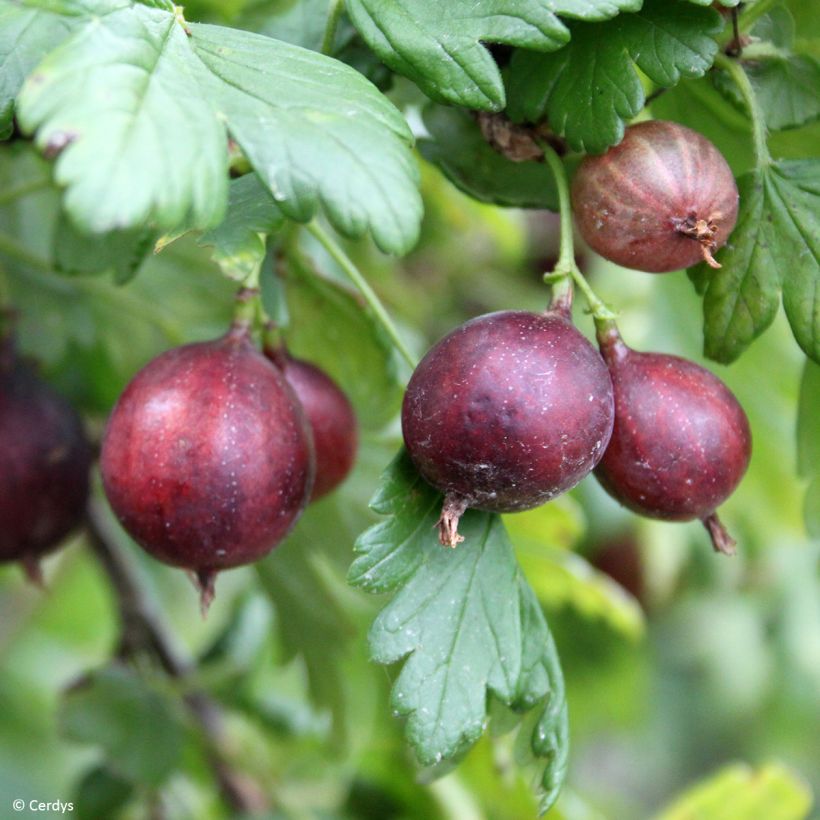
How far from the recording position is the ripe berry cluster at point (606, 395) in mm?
859

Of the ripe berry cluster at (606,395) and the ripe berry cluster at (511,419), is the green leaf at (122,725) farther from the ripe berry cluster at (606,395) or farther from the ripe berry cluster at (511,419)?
the ripe berry cluster at (606,395)

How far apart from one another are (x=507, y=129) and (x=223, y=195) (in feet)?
1.25

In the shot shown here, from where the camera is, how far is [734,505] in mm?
2242

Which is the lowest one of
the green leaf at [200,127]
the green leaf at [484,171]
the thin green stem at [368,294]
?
the thin green stem at [368,294]

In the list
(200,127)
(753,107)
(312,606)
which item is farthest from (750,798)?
(200,127)

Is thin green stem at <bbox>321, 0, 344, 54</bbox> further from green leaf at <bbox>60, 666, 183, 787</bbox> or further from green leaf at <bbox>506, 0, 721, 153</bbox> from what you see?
green leaf at <bbox>60, 666, 183, 787</bbox>

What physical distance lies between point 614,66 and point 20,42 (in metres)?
0.48

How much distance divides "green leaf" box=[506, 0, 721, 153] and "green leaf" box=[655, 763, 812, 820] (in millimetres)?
1210

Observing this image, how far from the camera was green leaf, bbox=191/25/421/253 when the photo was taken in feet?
2.65

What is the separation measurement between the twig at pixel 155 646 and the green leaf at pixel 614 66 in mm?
1024

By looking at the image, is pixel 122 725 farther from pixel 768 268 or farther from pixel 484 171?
pixel 768 268

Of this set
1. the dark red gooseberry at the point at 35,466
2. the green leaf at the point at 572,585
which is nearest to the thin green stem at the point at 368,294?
the dark red gooseberry at the point at 35,466

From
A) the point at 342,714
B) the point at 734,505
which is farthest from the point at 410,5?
the point at 734,505

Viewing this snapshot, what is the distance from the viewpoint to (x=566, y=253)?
0.98 meters
